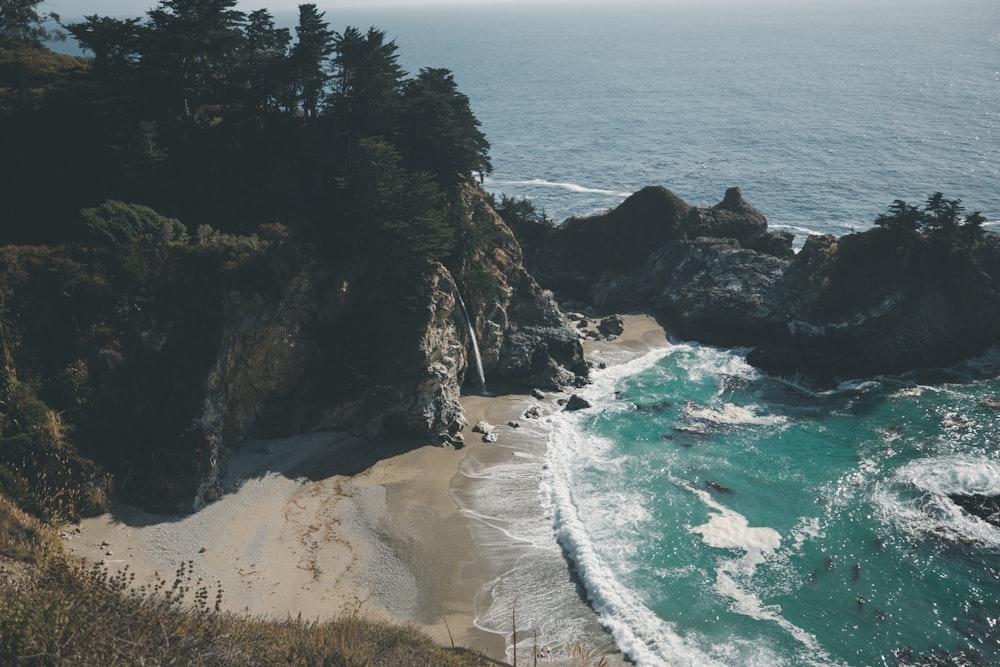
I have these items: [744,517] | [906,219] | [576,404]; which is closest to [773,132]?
[906,219]

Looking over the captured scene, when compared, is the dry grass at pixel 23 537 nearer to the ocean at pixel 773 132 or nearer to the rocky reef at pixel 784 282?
the rocky reef at pixel 784 282

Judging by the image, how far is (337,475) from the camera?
3384cm

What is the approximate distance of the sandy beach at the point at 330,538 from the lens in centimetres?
2641

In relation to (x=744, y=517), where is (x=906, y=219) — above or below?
above

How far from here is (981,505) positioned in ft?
104

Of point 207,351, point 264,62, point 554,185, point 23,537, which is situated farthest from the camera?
point 554,185

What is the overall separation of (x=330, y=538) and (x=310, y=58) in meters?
31.0

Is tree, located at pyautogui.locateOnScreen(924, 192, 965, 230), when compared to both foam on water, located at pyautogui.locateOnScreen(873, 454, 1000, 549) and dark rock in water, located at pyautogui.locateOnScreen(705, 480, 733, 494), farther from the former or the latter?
dark rock in water, located at pyautogui.locateOnScreen(705, 480, 733, 494)

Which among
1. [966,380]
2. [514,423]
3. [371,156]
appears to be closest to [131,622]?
[514,423]

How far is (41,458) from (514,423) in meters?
23.4

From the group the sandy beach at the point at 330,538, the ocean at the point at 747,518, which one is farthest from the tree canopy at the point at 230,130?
the ocean at the point at 747,518

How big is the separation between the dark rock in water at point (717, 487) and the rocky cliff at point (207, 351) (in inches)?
552

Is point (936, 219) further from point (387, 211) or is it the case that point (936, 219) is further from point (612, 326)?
point (387, 211)

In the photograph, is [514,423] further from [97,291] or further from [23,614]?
[23,614]
